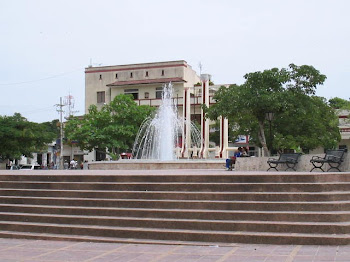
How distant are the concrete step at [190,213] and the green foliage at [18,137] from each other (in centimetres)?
3630

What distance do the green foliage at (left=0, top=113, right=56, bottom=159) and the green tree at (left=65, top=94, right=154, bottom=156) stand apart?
6.12 meters

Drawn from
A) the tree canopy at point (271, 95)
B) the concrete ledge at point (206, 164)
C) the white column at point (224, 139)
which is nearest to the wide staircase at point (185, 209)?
the concrete ledge at point (206, 164)

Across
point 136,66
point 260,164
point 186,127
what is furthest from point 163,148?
point 136,66

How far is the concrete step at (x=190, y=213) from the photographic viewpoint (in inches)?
338

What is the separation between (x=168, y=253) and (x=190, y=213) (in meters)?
1.64

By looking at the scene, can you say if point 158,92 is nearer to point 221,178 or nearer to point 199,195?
point 221,178

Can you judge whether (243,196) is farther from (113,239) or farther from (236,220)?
(113,239)

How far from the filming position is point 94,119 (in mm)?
41906

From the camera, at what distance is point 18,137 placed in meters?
45.6

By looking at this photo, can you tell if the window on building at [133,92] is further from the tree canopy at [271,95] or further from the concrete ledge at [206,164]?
the tree canopy at [271,95]

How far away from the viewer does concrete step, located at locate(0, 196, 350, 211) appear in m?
8.94

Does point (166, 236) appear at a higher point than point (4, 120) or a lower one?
lower

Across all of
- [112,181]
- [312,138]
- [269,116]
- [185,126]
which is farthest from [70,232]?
[185,126]

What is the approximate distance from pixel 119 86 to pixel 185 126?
1500cm
